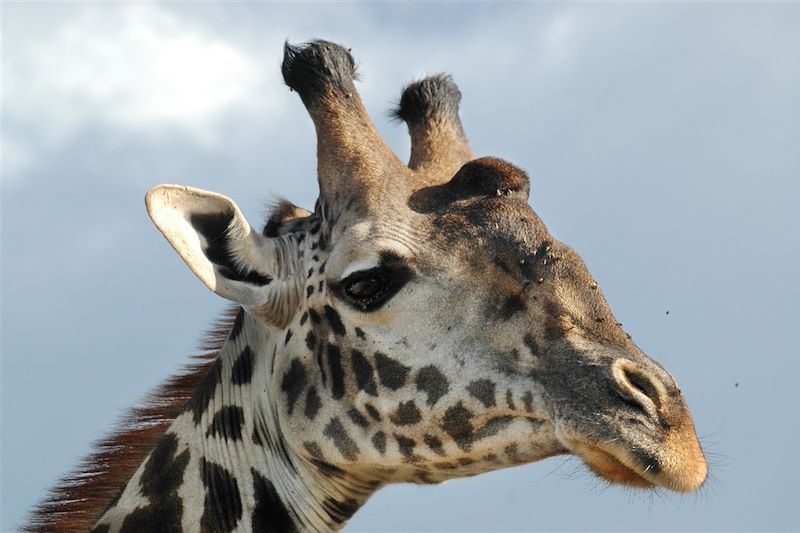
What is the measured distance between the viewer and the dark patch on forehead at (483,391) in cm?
798

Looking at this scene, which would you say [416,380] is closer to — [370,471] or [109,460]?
[370,471]

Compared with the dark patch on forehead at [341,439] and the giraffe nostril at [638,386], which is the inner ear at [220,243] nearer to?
the dark patch on forehead at [341,439]

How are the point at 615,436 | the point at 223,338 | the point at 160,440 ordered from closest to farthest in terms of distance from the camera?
the point at 615,436 → the point at 160,440 → the point at 223,338

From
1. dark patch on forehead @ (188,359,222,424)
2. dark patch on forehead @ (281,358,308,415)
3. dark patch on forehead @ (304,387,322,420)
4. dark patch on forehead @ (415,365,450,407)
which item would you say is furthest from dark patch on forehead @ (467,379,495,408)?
dark patch on forehead @ (188,359,222,424)

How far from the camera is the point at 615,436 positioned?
291 inches

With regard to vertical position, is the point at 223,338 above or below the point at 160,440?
above

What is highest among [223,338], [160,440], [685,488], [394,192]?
[394,192]

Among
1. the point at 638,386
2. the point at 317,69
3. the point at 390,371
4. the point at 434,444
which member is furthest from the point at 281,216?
the point at 638,386

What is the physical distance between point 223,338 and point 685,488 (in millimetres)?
4000

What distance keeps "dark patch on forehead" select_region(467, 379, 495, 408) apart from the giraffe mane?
7.87 feet

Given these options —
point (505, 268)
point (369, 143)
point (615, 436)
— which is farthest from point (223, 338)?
point (615, 436)

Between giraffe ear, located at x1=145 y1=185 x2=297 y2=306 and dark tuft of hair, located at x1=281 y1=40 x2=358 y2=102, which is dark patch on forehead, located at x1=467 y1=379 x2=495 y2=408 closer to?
giraffe ear, located at x1=145 y1=185 x2=297 y2=306

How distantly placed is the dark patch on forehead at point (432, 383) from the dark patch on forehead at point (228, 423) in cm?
142

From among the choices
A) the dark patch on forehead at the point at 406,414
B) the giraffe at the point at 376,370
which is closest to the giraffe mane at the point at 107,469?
the giraffe at the point at 376,370
